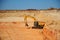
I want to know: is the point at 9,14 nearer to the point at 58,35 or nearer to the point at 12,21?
the point at 12,21

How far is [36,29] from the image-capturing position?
120 centimetres

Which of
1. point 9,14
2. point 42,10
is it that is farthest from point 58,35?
point 9,14

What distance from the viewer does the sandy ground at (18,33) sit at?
1.11m

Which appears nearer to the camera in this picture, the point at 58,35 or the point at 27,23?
the point at 58,35

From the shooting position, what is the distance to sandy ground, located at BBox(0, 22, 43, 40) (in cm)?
111

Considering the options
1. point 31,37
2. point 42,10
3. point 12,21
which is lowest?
point 31,37

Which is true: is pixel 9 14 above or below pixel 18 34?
above

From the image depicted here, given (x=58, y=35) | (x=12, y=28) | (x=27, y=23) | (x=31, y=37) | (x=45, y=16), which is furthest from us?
(x=45, y=16)

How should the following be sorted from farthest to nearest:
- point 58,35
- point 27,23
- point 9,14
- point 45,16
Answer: point 9,14 → point 45,16 → point 27,23 → point 58,35

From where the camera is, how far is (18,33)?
118 centimetres

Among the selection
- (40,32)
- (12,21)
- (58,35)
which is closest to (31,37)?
(40,32)

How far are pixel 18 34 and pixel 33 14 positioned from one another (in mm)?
494

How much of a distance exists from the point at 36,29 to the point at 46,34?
0.67ft

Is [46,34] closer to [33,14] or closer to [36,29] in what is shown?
[36,29]
